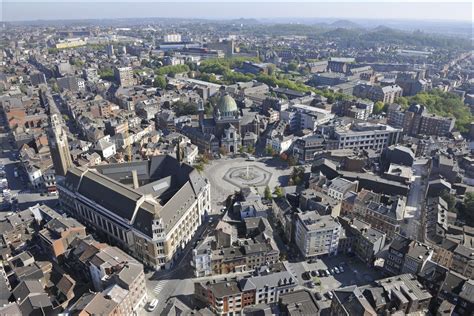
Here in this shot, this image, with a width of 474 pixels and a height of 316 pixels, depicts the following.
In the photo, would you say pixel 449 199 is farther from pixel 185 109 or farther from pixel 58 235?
pixel 185 109

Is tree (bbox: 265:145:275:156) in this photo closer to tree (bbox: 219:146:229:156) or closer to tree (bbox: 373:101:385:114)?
tree (bbox: 219:146:229:156)

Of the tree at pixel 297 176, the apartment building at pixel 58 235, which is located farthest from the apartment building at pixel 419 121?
the apartment building at pixel 58 235

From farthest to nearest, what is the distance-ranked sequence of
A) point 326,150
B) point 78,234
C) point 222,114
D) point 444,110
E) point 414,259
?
point 444,110 → point 222,114 → point 326,150 → point 78,234 → point 414,259

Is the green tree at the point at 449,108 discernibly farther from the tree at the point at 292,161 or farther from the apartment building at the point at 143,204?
the apartment building at the point at 143,204

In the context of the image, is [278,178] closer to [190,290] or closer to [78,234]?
[190,290]

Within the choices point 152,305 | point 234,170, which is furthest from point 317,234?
point 234,170

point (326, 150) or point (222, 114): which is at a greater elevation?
point (222, 114)

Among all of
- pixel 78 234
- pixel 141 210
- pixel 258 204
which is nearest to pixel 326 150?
pixel 258 204
